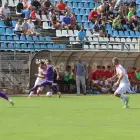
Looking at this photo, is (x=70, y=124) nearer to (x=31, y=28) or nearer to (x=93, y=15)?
(x=31, y=28)

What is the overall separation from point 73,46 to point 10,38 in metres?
3.61

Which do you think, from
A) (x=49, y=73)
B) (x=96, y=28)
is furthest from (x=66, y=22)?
(x=49, y=73)

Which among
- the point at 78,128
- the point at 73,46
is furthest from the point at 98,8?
the point at 78,128

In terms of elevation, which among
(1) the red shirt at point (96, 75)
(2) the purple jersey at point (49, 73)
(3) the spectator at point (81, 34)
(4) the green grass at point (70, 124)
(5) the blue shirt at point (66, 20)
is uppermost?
(5) the blue shirt at point (66, 20)

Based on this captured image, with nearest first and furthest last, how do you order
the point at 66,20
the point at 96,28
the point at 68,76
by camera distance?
1. the point at 68,76
2. the point at 66,20
3. the point at 96,28

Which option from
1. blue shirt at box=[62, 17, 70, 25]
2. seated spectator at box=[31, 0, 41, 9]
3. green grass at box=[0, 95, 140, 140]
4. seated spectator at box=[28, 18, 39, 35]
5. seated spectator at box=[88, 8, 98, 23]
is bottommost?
green grass at box=[0, 95, 140, 140]

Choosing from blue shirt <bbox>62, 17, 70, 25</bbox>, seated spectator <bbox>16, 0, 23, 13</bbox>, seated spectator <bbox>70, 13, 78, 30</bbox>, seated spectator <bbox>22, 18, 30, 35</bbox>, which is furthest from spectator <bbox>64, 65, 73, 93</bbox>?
seated spectator <bbox>16, 0, 23, 13</bbox>

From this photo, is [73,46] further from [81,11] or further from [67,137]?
[67,137]

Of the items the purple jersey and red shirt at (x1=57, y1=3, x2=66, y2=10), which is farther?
red shirt at (x1=57, y1=3, x2=66, y2=10)

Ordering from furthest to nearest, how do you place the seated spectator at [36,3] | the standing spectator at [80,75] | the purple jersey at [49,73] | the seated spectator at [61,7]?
the seated spectator at [61,7]
the seated spectator at [36,3]
the standing spectator at [80,75]
the purple jersey at [49,73]

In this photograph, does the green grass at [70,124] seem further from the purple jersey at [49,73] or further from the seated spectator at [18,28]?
the seated spectator at [18,28]

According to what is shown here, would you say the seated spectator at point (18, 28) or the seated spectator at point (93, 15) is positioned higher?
the seated spectator at point (93, 15)

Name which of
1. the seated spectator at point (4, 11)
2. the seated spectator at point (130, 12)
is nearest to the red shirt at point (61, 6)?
the seated spectator at point (4, 11)

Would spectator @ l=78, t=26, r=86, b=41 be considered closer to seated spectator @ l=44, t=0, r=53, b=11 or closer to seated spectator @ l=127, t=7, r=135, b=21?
seated spectator @ l=44, t=0, r=53, b=11
